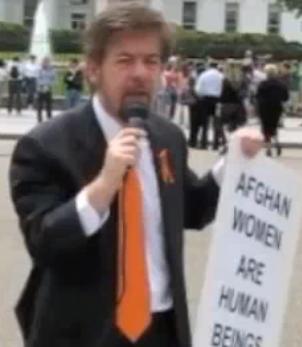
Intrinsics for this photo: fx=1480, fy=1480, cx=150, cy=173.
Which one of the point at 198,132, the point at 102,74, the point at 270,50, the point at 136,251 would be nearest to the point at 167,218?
the point at 136,251

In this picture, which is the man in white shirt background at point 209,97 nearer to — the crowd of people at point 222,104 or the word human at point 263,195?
the crowd of people at point 222,104

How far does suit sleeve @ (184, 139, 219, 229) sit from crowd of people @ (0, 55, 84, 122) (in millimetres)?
25825

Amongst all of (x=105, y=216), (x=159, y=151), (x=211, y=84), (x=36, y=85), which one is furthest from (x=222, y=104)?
(x=105, y=216)

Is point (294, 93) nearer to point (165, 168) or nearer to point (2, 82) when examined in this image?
point (2, 82)

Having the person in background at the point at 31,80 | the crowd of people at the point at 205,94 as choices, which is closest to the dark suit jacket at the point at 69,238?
the crowd of people at the point at 205,94

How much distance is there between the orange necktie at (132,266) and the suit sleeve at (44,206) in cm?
11

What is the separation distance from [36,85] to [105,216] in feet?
108

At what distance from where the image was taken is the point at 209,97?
2695 cm

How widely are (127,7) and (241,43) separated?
229 feet

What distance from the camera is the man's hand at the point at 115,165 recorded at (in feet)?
11.3

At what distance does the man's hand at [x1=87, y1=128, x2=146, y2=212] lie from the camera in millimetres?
3455

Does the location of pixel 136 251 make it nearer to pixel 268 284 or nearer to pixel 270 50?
pixel 268 284

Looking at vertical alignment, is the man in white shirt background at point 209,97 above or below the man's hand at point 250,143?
below

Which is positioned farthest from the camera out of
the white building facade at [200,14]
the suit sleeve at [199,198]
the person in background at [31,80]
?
the white building facade at [200,14]
